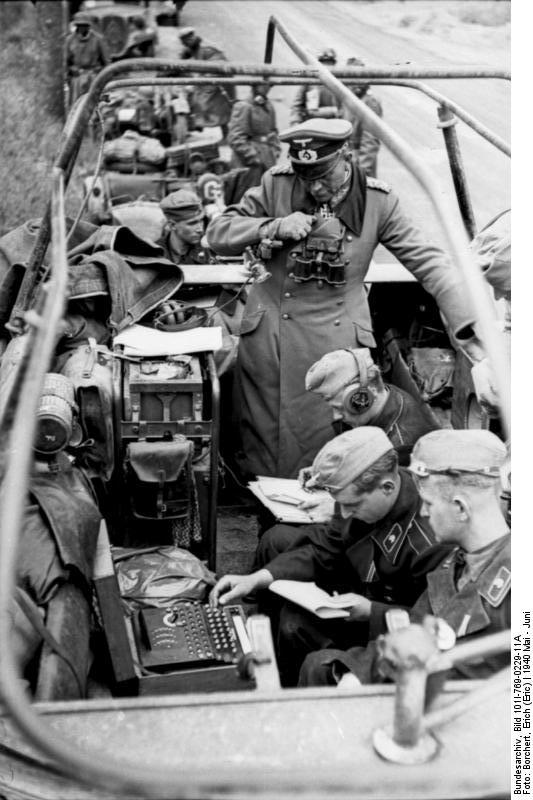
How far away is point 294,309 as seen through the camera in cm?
525

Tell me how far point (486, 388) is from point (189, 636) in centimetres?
158

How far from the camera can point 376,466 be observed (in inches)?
145

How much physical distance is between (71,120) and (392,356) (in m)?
2.62

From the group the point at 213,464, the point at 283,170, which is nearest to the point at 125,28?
the point at 283,170

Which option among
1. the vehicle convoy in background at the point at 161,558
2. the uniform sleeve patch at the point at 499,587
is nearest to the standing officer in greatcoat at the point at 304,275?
the vehicle convoy in background at the point at 161,558

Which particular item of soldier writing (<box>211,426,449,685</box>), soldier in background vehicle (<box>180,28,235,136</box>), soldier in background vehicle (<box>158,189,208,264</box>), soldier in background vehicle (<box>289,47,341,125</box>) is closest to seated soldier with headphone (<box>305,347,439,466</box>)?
soldier writing (<box>211,426,449,685</box>)

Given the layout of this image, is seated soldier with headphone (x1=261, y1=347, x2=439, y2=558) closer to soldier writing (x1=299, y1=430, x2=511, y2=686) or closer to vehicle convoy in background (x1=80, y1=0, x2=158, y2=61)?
soldier writing (x1=299, y1=430, x2=511, y2=686)

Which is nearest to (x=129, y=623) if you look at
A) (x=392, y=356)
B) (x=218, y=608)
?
(x=218, y=608)

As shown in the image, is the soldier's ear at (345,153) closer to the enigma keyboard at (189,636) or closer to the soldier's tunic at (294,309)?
the soldier's tunic at (294,309)

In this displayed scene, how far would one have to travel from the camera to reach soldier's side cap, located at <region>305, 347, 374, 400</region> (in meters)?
4.54

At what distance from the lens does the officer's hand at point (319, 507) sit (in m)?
4.49

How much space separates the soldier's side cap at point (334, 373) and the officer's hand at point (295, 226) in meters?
0.62

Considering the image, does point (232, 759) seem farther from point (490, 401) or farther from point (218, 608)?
point (490, 401)

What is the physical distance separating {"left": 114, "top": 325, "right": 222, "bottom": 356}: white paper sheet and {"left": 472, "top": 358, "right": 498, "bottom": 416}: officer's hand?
1.24 meters
